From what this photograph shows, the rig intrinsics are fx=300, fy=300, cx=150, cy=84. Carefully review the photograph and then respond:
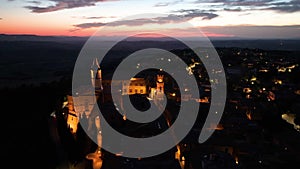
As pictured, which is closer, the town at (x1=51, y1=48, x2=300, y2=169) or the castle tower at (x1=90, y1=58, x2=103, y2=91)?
the town at (x1=51, y1=48, x2=300, y2=169)

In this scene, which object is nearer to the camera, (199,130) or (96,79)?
(199,130)

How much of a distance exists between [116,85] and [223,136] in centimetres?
1366

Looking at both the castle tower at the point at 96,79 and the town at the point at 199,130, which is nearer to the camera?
the town at the point at 199,130

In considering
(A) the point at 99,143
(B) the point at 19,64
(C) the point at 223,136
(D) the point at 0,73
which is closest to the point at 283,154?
(C) the point at 223,136

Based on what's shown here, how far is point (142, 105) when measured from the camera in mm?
16719

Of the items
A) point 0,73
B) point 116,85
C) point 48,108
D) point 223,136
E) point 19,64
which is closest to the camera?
point 223,136

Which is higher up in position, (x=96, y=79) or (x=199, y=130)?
(x=96, y=79)

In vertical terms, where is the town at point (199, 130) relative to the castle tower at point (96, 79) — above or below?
below

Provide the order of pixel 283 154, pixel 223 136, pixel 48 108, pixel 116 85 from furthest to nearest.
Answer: pixel 116 85 < pixel 48 108 < pixel 223 136 < pixel 283 154

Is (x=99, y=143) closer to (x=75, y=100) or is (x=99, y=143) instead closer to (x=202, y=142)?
(x=202, y=142)

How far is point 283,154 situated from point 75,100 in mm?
10941

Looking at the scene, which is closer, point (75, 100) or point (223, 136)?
point (223, 136)

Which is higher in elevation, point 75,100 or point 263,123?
point 75,100

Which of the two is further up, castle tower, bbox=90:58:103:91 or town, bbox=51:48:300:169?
castle tower, bbox=90:58:103:91
